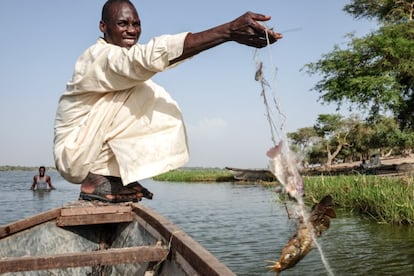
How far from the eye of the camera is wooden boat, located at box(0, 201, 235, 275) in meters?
2.03

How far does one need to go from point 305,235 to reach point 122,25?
158 centimetres

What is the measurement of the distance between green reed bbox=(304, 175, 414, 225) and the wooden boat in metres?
4.65

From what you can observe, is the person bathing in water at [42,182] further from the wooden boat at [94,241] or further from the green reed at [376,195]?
Result: the wooden boat at [94,241]

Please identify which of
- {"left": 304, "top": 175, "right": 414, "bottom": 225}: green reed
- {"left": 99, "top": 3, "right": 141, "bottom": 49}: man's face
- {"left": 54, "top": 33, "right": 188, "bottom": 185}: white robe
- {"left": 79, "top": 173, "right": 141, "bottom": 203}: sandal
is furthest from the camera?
{"left": 304, "top": 175, "right": 414, "bottom": 225}: green reed

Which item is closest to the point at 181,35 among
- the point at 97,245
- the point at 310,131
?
the point at 97,245

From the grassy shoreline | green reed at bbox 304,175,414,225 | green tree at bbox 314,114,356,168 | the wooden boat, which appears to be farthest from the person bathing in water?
green tree at bbox 314,114,356,168

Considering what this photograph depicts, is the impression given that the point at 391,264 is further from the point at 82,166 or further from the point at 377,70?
the point at 377,70

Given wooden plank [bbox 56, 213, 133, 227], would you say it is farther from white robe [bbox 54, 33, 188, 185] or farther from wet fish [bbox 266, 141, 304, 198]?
wet fish [bbox 266, 141, 304, 198]

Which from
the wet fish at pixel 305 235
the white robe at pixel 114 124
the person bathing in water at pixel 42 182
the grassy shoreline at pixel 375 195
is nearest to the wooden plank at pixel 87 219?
the white robe at pixel 114 124

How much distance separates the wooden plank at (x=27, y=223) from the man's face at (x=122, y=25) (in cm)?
119

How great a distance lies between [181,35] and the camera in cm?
192

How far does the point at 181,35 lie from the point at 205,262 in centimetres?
103

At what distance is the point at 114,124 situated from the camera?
2.44 metres

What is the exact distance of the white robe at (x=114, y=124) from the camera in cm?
215
